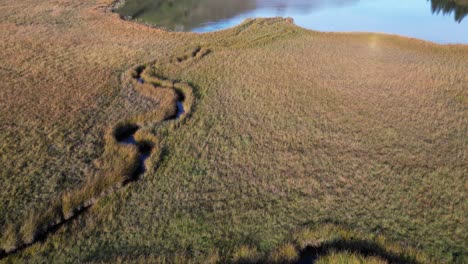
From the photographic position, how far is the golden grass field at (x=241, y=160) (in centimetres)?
884

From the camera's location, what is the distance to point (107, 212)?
9.73 meters

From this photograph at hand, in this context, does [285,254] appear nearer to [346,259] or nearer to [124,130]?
[346,259]

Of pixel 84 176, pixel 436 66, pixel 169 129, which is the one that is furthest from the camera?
pixel 436 66

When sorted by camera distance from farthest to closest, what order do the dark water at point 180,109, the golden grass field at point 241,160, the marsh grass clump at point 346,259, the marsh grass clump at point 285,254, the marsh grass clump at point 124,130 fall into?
the dark water at point 180,109 < the marsh grass clump at point 124,130 < the golden grass field at point 241,160 < the marsh grass clump at point 285,254 < the marsh grass clump at point 346,259

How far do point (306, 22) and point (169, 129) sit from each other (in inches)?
1304

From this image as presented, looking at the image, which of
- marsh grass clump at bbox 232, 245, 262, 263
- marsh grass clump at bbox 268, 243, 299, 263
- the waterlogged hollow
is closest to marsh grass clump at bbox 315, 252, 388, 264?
marsh grass clump at bbox 268, 243, 299, 263

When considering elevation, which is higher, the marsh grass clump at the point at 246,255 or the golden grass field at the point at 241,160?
the golden grass field at the point at 241,160

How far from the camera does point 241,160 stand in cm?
1224

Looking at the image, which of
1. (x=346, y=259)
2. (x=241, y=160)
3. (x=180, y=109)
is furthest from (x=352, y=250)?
(x=180, y=109)

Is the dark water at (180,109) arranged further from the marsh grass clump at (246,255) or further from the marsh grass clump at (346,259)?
the marsh grass clump at (346,259)

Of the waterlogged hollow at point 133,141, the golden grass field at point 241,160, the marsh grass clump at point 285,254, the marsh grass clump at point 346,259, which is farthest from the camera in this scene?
the waterlogged hollow at point 133,141

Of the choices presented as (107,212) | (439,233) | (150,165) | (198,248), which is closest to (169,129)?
(150,165)

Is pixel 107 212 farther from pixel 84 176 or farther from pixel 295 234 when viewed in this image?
pixel 295 234

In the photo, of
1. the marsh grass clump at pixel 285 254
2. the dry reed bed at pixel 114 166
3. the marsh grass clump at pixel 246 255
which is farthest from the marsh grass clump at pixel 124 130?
the marsh grass clump at pixel 285 254
